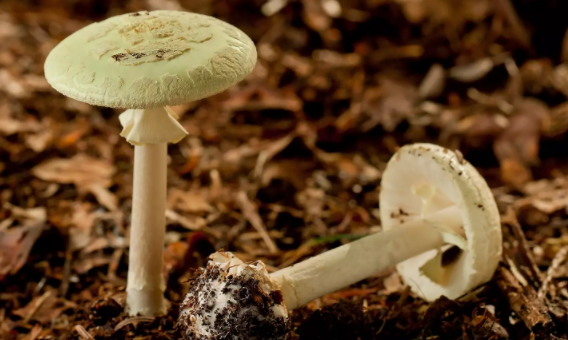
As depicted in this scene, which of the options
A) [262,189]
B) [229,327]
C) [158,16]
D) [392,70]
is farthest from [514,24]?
[229,327]

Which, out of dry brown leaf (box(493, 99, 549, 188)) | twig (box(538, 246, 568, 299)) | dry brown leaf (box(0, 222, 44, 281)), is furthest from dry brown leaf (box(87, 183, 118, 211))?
dry brown leaf (box(493, 99, 549, 188))

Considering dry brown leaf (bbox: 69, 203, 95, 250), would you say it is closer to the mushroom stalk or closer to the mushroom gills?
the mushroom stalk

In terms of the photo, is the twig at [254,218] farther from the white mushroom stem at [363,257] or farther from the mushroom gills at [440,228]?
the mushroom gills at [440,228]

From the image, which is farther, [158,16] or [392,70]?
[392,70]

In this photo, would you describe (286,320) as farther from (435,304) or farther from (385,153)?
(385,153)

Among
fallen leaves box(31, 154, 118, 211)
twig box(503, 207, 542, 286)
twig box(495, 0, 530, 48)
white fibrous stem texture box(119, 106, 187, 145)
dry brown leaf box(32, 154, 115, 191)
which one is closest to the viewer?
white fibrous stem texture box(119, 106, 187, 145)

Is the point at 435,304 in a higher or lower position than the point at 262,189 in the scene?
higher

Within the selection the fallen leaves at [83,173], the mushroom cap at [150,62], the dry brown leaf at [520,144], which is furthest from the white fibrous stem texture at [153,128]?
the dry brown leaf at [520,144]
